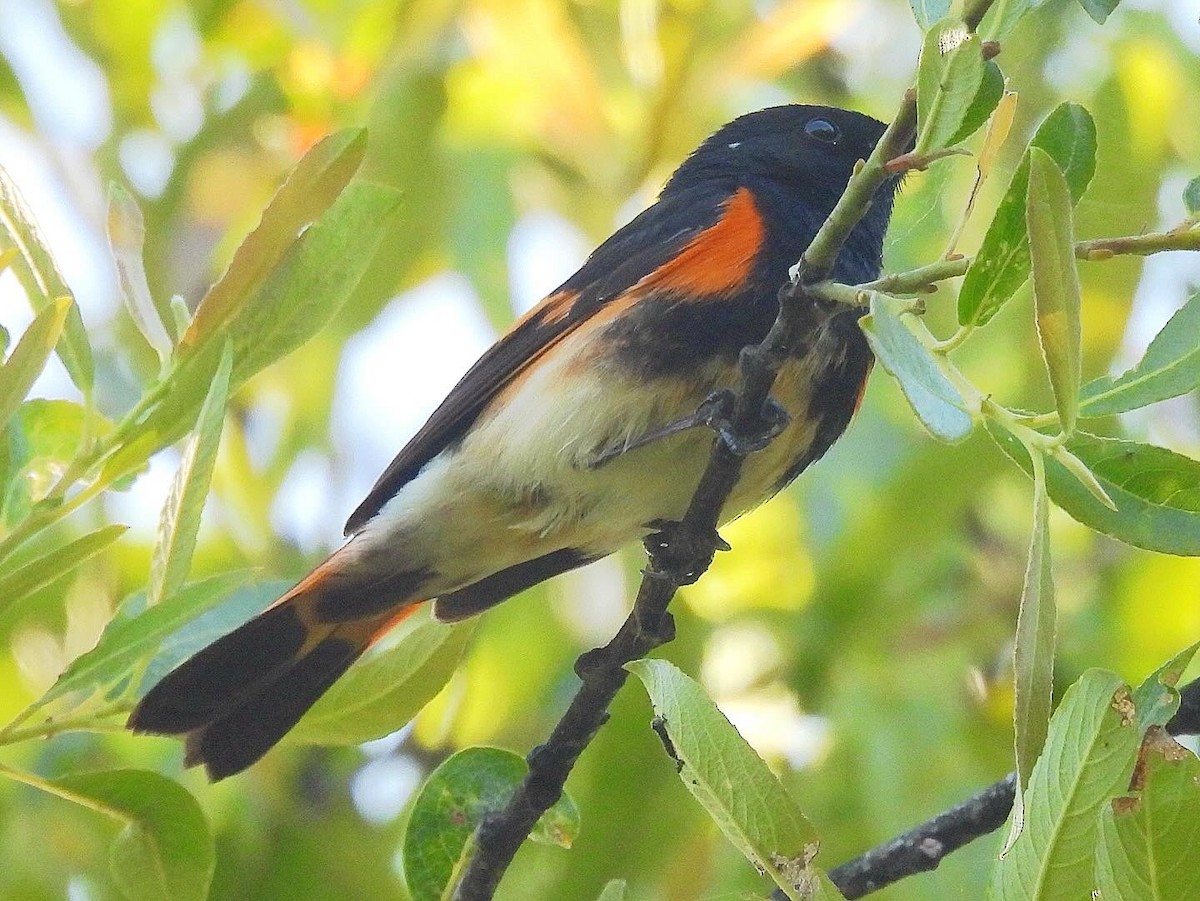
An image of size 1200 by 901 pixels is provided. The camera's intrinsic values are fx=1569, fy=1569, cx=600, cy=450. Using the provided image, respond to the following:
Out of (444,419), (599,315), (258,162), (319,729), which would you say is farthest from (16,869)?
(258,162)

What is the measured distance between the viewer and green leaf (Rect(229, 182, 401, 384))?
72.2 inches

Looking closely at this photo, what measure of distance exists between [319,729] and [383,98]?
1.67 meters

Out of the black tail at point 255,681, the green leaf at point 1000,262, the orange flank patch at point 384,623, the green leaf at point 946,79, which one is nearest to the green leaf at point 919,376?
the green leaf at point 1000,262

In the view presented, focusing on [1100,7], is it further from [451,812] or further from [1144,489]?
[451,812]

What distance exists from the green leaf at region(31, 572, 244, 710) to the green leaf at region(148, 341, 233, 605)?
62 millimetres

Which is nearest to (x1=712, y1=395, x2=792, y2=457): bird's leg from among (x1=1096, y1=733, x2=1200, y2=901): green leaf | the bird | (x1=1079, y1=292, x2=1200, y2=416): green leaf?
the bird

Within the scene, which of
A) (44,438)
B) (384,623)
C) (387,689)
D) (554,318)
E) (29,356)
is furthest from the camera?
Answer: (384,623)

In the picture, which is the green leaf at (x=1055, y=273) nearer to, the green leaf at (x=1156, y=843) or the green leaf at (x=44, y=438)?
the green leaf at (x=1156, y=843)

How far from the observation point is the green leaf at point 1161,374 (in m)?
1.34

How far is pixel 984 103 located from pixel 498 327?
2.07m

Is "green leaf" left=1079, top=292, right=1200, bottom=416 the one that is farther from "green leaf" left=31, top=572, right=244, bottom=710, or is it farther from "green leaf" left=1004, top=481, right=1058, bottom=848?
"green leaf" left=31, top=572, right=244, bottom=710

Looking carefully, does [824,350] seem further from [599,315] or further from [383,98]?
[383,98]

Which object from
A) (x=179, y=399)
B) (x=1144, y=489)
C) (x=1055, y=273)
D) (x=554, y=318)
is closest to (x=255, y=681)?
(x=554, y=318)

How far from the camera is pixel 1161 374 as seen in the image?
135 centimetres
